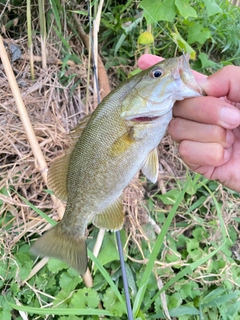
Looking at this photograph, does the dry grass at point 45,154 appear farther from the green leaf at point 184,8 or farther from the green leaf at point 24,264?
the green leaf at point 184,8

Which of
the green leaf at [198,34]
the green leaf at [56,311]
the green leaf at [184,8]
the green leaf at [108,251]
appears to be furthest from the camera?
the green leaf at [198,34]

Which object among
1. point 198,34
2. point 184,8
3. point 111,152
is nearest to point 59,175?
point 111,152

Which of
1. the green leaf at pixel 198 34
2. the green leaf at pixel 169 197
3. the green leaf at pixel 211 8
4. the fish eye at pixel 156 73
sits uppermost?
the fish eye at pixel 156 73

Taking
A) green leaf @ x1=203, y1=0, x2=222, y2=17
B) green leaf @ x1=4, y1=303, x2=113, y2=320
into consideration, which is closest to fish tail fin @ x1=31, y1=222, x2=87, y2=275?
green leaf @ x1=4, y1=303, x2=113, y2=320

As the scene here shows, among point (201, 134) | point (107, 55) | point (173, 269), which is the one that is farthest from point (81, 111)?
point (173, 269)

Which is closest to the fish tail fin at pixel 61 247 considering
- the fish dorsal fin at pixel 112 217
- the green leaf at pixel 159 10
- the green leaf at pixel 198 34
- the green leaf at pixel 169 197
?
the fish dorsal fin at pixel 112 217

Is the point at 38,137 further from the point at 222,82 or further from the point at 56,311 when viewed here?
the point at 222,82
